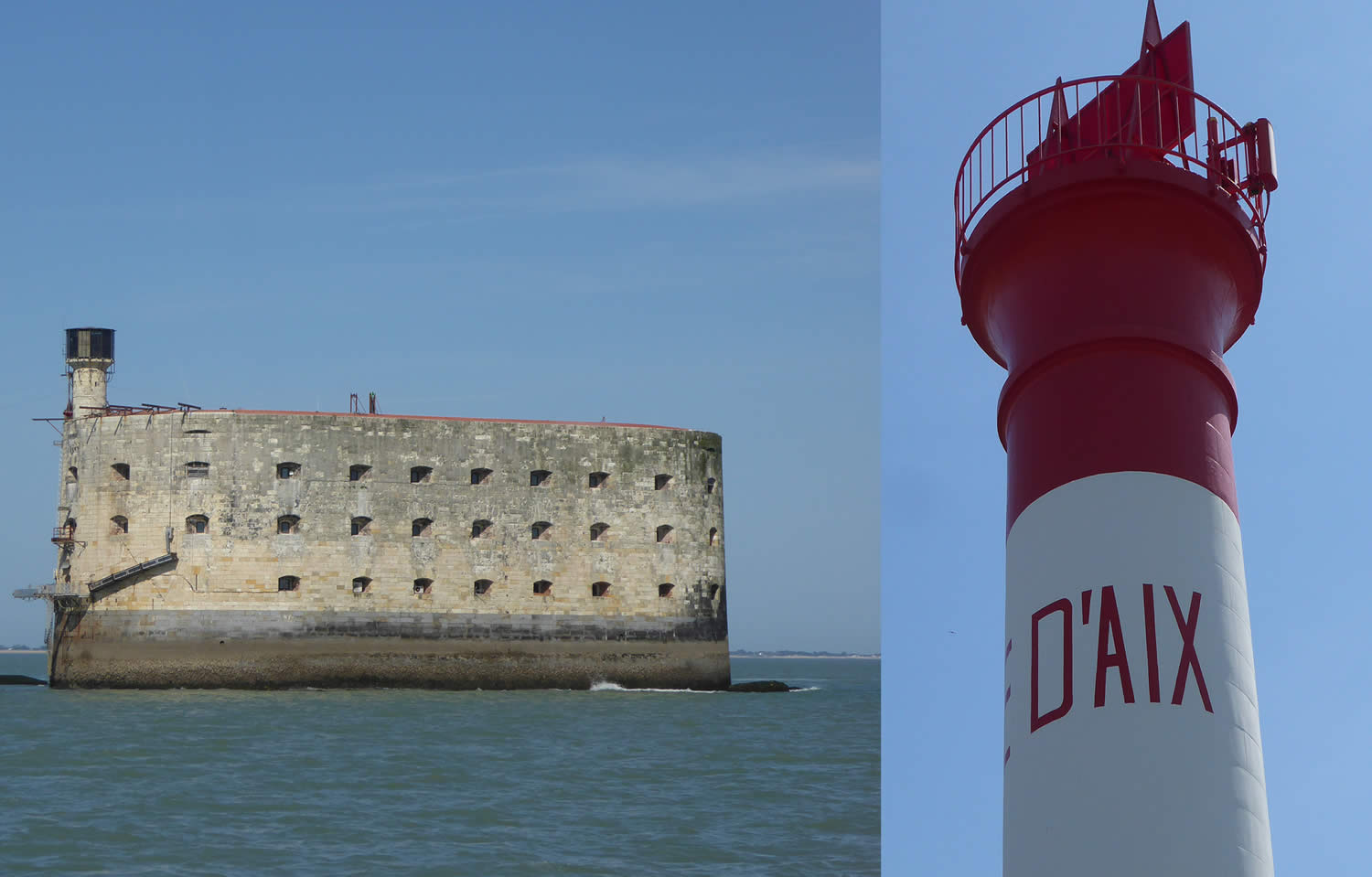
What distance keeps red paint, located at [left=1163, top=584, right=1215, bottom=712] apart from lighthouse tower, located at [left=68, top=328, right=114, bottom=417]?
26.4 metres

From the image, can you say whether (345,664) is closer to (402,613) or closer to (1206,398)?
(402,613)

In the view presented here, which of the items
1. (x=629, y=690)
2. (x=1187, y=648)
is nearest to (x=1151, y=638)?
(x=1187, y=648)

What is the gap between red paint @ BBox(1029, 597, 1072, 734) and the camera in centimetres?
392

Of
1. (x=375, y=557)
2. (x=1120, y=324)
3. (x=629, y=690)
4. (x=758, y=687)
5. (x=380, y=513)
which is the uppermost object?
(x=380, y=513)

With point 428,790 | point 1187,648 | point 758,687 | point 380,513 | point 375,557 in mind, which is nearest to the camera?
point 1187,648

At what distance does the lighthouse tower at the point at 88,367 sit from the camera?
26.9 metres

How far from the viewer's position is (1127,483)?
4.05 meters

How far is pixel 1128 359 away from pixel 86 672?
2486 cm

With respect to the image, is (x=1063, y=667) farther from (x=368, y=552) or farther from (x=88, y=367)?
(x=88, y=367)

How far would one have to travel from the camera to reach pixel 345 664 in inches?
997

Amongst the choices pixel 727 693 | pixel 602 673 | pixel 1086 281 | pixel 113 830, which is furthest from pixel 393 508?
pixel 1086 281

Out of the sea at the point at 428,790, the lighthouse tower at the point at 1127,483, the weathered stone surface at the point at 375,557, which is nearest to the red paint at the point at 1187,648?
the lighthouse tower at the point at 1127,483

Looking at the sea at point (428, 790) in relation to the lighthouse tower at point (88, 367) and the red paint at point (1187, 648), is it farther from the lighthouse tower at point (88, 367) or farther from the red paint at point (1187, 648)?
the lighthouse tower at point (88, 367)

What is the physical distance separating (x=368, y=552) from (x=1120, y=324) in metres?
23.2
